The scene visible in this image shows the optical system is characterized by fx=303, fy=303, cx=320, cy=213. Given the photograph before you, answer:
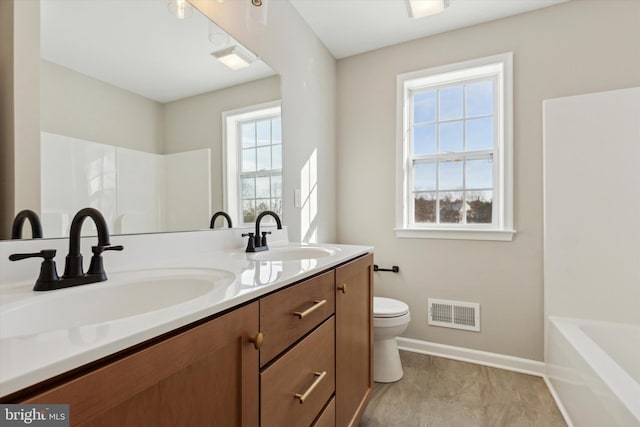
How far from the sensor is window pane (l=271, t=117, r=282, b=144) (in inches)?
69.9

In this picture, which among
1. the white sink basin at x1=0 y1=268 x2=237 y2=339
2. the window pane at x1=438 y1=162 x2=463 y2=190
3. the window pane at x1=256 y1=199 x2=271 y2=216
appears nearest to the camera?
the white sink basin at x1=0 y1=268 x2=237 y2=339

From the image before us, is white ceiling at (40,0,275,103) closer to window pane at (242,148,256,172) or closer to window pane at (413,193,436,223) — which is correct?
window pane at (242,148,256,172)

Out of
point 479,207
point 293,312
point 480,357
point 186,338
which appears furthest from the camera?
point 479,207

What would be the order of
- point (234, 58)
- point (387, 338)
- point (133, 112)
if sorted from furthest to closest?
point (387, 338)
point (234, 58)
point (133, 112)

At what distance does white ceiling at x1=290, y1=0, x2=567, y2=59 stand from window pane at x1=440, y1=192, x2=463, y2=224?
1.25 m

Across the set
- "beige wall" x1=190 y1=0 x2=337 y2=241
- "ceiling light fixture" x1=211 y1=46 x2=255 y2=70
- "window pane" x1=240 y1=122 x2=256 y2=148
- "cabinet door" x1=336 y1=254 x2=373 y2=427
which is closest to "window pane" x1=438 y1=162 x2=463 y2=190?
"beige wall" x1=190 y1=0 x2=337 y2=241

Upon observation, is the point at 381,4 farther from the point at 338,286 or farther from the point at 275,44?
the point at 338,286

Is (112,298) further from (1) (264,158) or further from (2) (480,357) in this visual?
(2) (480,357)

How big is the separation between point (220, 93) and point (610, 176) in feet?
7.43

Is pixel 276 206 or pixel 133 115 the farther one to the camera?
pixel 276 206

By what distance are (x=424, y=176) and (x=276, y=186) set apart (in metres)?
1.30

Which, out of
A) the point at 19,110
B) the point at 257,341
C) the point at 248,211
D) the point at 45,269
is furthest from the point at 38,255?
the point at 248,211

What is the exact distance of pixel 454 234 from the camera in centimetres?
226

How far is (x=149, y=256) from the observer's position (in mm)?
1075
